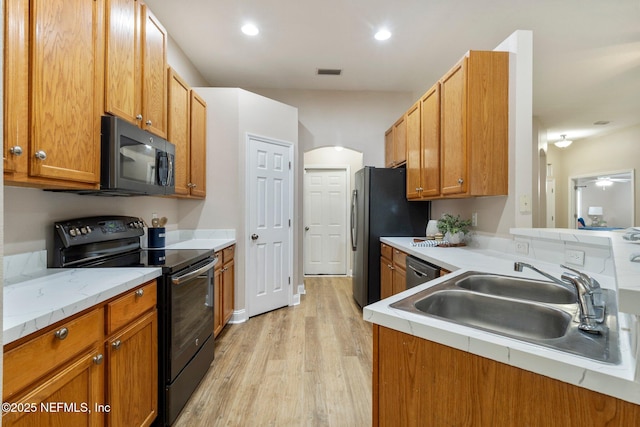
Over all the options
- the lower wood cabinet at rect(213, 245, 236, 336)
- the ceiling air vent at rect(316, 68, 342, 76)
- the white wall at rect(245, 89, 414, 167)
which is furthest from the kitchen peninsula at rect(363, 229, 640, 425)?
the white wall at rect(245, 89, 414, 167)

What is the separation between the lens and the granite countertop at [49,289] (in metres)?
0.86

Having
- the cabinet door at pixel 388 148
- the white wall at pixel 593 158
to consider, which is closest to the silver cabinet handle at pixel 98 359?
the cabinet door at pixel 388 148

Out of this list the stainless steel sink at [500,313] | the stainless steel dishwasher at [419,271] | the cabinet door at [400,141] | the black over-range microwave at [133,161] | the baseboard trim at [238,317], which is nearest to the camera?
the stainless steel sink at [500,313]

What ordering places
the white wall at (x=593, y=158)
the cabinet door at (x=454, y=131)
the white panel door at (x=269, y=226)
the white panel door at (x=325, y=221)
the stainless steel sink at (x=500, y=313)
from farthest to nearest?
the white wall at (x=593, y=158), the white panel door at (x=325, y=221), the white panel door at (x=269, y=226), the cabinet door at (x=454, y=131), the stainless steel sink at (x=500, y=313)

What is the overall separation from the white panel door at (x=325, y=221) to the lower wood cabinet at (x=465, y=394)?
4238 millimetres

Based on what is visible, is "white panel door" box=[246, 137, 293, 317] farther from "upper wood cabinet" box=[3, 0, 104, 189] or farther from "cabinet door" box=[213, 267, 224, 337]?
"upper wood cabinet" box=[3, 0, 104, 189]

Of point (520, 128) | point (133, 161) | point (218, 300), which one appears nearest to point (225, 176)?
point (218, 300)

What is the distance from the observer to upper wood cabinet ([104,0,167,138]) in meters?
1.54

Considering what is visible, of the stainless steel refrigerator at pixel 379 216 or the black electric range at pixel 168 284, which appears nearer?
the black electric range at pixel 168 284

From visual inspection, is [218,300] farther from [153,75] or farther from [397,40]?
[397,40]

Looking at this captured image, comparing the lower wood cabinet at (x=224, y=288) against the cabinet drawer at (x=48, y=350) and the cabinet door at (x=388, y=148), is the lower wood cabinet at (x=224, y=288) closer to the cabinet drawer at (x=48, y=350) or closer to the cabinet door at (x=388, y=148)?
the cabinet drawer at (x=48, y=350)

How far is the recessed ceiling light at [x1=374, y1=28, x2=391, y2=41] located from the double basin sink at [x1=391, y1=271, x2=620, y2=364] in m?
2.39

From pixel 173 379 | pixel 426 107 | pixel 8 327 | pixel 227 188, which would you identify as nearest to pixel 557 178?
→ pixel 426 107

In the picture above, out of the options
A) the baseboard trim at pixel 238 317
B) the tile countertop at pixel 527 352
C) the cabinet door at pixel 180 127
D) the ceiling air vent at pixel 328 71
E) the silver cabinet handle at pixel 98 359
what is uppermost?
the ceiling air vent at pixel 328 71
